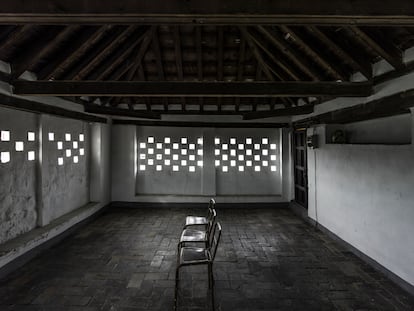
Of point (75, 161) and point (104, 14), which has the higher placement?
point (104, 14)

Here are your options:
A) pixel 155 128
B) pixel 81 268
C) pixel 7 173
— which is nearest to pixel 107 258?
pixel 81 268

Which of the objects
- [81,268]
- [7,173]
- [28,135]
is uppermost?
[28,135]

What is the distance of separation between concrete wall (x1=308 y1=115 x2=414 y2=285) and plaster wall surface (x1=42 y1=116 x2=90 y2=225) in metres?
5.53

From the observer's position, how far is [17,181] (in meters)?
4.22

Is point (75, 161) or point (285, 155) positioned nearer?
point (75, 161)

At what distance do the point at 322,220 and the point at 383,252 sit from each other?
186cm

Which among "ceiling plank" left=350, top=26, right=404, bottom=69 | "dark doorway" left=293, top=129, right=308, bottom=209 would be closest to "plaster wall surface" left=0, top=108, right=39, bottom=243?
"ceiling plank" left=350, top=26, right=404, bottom=69

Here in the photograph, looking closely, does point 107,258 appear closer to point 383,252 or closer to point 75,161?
point 75,161

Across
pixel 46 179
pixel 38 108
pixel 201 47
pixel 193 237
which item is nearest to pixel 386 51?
pixel 201 47

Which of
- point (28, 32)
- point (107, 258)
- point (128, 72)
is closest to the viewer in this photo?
point (28, 32)

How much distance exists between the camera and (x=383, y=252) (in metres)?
3.76

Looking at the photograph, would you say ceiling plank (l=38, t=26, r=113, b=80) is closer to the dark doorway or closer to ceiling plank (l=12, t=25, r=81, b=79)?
ceiling plank (l=12, t=25, r=81, b=79)

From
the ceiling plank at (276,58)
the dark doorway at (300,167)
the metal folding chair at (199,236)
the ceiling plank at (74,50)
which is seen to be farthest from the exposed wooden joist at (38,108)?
the dark doorway at (300,167)

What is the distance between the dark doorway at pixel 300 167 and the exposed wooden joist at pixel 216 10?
16.3ft
